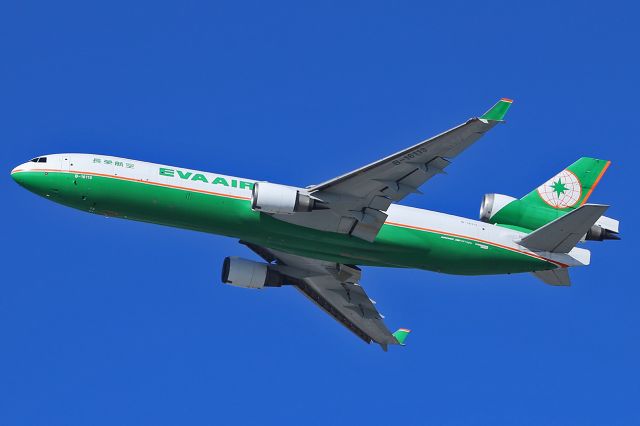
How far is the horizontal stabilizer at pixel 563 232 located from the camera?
181ft

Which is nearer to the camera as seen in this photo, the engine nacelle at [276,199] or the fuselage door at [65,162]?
the engine nacelle at [276,199]

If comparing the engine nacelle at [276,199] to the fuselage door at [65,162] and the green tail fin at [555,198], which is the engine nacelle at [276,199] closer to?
the fuselage door at [65,162]

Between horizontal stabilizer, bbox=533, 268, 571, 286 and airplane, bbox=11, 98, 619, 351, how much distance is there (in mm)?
85

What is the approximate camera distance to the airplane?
53000 mm

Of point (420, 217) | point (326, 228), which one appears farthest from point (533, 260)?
point (326, 228)

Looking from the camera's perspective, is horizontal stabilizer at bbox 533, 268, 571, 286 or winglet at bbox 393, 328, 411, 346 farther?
winglet at bbox 393, 328, 411, 346

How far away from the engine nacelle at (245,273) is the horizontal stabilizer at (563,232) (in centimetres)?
1407

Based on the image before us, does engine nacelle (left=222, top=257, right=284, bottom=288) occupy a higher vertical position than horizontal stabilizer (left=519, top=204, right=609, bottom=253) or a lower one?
lower

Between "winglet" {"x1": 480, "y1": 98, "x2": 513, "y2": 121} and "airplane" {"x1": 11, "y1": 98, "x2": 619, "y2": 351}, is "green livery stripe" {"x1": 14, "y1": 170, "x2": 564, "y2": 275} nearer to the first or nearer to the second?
"airplane" {"x1": 11, "y1": 98, "x2": 619, "y2": 351}

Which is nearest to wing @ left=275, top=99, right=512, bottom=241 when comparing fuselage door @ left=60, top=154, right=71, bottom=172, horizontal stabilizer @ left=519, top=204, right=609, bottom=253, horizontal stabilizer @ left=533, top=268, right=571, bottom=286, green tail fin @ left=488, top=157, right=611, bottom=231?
green tail fin @ left=488, top=157, right=611, bottom=231

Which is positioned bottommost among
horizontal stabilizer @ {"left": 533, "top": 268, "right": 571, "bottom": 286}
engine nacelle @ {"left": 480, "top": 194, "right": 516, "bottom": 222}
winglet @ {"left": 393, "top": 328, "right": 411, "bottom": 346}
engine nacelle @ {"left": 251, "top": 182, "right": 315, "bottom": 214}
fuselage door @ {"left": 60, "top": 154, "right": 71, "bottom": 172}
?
winglet @ {"left": 393, "top": 328, "right": 411, "bottom": 346}

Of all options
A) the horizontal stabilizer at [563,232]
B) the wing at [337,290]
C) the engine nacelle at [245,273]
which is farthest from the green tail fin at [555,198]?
the engine nacelle at [245,273]

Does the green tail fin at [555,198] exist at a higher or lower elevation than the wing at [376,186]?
higher

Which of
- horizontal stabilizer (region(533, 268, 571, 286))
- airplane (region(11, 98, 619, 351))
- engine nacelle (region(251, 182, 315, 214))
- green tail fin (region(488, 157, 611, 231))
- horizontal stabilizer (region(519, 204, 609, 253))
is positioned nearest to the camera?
Answer: engine nacelle (region(251, 182, 315, 214))
